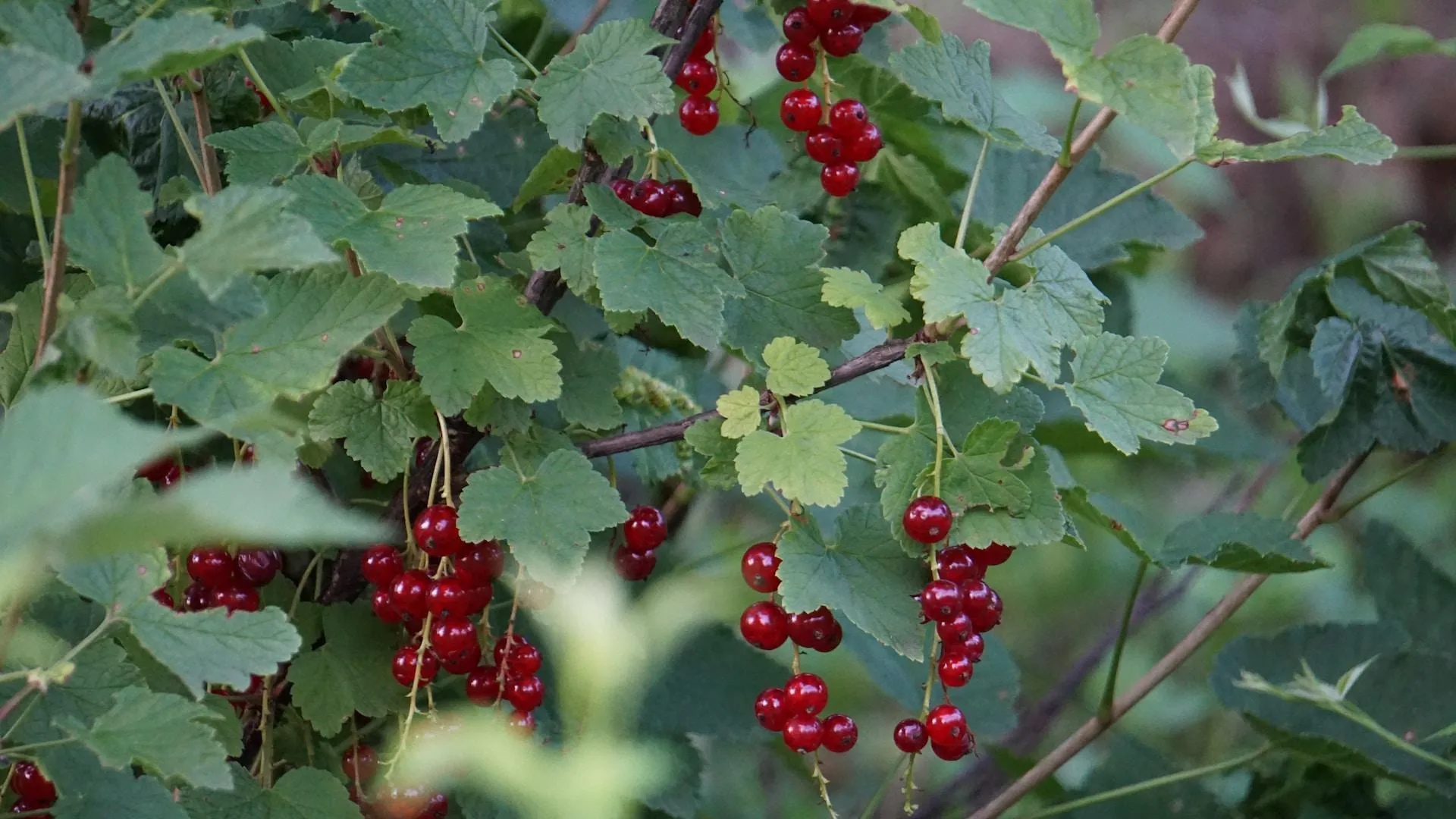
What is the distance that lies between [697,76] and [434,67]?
16cm

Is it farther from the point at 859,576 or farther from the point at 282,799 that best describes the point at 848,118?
the point at 282,799

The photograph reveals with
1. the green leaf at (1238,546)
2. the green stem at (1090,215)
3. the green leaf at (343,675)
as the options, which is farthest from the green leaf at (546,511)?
the green leaf at (1238,546)

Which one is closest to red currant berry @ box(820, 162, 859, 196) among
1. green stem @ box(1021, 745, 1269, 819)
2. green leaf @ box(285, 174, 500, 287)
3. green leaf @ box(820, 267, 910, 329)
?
green leaf @ box(820, 267, 910, 329)

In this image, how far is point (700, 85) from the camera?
28.3 inches

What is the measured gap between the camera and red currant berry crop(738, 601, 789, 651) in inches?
24.6

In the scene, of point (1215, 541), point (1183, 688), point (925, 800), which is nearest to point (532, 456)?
point (1215, 541)

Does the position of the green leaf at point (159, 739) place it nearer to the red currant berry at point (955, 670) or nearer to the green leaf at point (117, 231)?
the green leaf at point (117, 231)

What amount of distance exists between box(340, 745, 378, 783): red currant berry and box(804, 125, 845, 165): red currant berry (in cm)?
41

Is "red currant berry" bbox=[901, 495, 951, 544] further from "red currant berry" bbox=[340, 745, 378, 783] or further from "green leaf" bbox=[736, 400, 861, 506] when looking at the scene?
"red currant berry" bbox=[340, 745, 378, 783]

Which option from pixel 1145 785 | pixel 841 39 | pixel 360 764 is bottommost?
pixel 1145 785

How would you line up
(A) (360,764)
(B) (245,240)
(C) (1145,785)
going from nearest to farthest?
(B) (245,240), (A) (360,764), (C) (1145,785)

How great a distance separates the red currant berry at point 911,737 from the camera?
0.62 metres

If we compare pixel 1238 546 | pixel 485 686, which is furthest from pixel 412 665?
pixel 1238 546

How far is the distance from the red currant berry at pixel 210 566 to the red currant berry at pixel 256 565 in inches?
0.4
